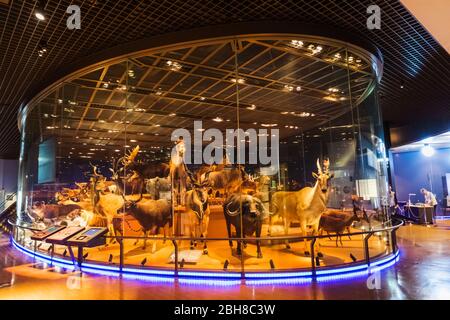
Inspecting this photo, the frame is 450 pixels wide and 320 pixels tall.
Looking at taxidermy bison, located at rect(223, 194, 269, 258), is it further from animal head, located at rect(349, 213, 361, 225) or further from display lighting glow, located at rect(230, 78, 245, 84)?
display lighting glow, located at rect(230, 78, 245, 84)

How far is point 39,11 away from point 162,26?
1.95 m

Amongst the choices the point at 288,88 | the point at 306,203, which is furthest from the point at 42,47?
the point at 306,203

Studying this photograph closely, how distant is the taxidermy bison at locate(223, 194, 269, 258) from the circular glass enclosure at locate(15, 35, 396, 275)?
0.9 inches

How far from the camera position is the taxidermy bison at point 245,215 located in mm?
5828

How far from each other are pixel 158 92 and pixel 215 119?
5.29 feet

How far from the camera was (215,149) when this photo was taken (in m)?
6.67

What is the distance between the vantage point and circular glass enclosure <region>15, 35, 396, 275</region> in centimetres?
600

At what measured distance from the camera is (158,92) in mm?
7707

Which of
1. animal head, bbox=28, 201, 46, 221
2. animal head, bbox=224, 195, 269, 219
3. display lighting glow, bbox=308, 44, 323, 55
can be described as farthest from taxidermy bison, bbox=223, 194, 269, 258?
animal head, bbox=28, 201, 46, 221

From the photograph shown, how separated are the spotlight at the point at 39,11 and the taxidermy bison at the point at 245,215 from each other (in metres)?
4.56

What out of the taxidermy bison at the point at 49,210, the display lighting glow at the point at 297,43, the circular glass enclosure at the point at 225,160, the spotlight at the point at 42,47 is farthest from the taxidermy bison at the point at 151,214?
the display lighting glow at the point at 297,43

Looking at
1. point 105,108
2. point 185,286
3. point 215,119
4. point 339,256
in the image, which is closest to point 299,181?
point 339,256

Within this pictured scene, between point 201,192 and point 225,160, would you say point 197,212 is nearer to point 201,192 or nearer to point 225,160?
point 201,192
